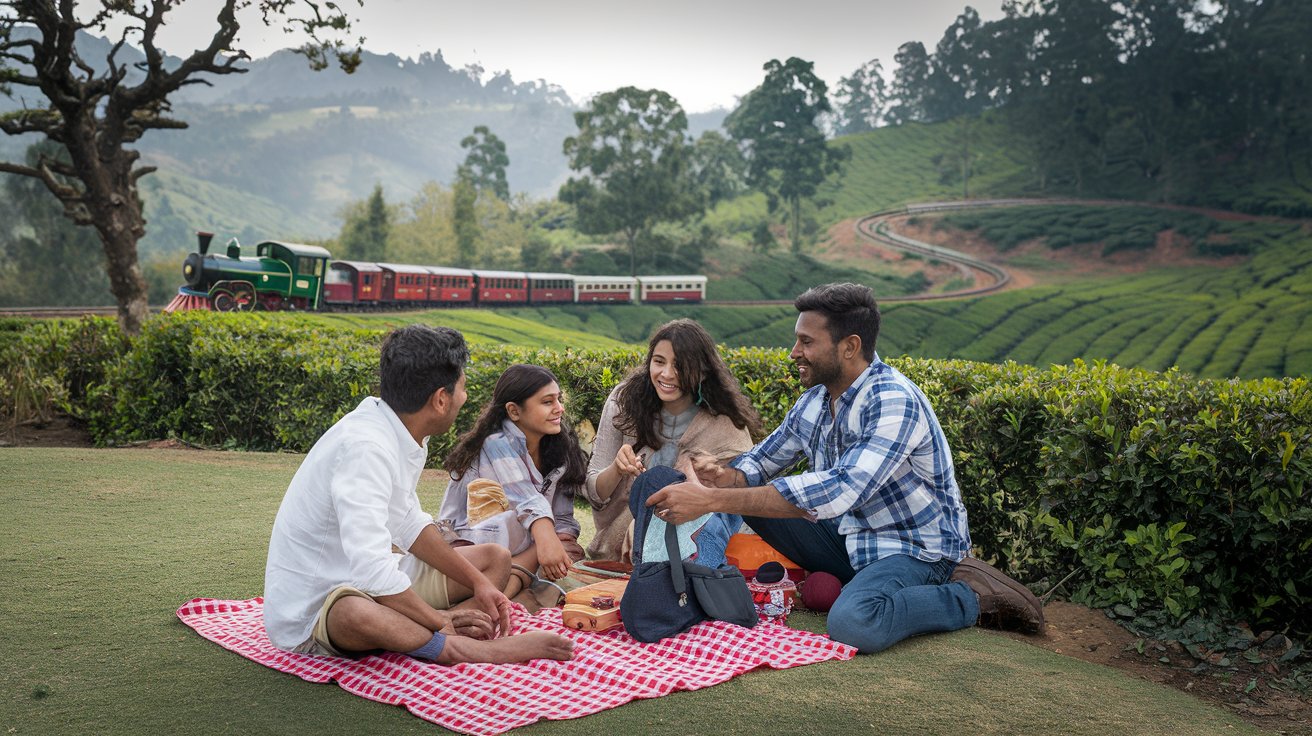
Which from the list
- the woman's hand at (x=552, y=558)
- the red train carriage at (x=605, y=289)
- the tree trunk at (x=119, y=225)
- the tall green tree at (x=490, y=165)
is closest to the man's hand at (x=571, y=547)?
the woman's hand at (x=552, y=558)

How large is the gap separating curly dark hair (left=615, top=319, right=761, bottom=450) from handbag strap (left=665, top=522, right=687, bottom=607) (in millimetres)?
1040

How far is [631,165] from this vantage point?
26.2 m

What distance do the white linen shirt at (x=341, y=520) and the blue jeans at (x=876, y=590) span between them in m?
1.64

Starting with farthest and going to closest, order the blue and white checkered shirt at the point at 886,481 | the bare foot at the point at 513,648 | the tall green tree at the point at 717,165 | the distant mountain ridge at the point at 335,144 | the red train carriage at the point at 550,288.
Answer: the distant mountain ridge at the point at 335,144, the tall green tree at the point at 717,165, the red train carriage at the point at 550,288, the blue and white checkered shirt at the point at 886,481, the bare foot at the point at 513,648

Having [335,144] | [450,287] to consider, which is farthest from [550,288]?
[335,144]

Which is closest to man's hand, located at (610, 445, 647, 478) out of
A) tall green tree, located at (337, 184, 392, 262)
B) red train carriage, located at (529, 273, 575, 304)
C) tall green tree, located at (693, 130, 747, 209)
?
red train carriage, located at (529, 273, 575, 304)

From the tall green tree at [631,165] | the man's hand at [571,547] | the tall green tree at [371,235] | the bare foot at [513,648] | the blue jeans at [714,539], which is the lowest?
the man's hand at [571,547]

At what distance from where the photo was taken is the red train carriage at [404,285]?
20859 millimetres

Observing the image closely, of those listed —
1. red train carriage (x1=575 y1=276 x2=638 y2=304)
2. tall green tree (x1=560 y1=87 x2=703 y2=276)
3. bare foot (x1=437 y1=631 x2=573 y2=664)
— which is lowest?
bare foot (x1=437 y1=631 x2=573 y2=664)

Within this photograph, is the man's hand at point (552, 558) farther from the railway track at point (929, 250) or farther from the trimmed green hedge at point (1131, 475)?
the railway track at point (929, 250)

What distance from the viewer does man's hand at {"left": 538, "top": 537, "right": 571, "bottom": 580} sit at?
4.26m

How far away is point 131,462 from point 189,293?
34.3ft

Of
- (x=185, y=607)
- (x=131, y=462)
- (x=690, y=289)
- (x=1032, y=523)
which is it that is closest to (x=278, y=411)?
(x=131, y=462)

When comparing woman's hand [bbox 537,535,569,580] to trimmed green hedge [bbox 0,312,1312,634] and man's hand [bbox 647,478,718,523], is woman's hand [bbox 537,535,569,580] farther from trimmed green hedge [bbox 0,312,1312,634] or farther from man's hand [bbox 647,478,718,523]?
trimmed green hedge [bbox 0,312,1312,634]
